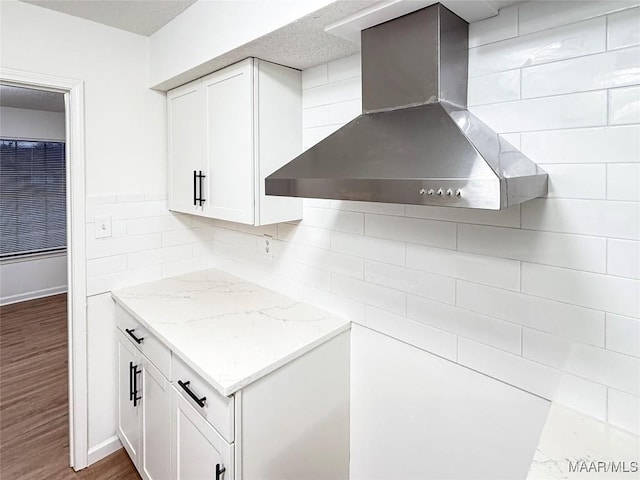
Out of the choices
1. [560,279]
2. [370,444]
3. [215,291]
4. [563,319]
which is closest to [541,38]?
[560,279]

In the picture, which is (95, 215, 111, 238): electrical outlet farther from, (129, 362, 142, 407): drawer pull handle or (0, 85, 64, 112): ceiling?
(0, 85, 64, 112): ceiling

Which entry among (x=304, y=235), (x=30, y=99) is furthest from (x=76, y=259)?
(x=30, y=99)

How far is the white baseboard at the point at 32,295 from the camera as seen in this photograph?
4613mm

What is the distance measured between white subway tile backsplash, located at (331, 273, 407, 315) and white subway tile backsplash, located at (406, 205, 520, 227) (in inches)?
13.0

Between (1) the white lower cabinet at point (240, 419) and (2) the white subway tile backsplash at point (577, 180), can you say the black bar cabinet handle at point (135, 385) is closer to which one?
(1) the white lower cabinet at point (240, 419)

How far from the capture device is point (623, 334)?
3.30 ft

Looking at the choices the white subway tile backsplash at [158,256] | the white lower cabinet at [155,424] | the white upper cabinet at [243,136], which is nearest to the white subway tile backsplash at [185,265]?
the white subway tile backsplash at [158,256]

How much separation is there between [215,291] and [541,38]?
183cm

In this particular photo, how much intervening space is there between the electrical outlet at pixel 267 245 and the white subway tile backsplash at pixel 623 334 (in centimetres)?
151

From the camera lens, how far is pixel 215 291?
2.13 metres

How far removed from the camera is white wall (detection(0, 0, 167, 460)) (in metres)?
1.83

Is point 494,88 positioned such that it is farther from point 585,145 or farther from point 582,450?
point 582,450

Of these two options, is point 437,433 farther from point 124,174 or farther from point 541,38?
point 124,174

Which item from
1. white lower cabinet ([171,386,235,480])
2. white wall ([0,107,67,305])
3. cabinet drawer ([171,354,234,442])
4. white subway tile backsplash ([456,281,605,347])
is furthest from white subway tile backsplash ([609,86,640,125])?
white wall ([0,107,67,305])
